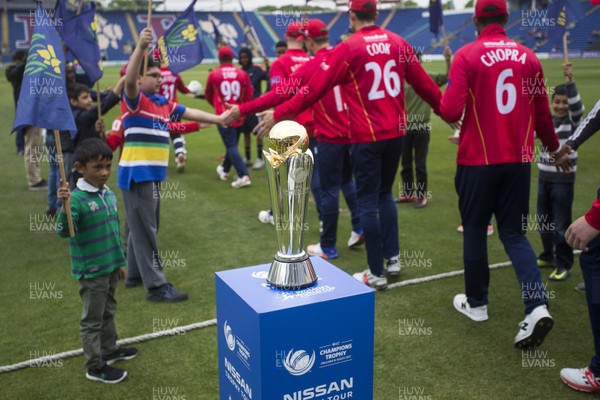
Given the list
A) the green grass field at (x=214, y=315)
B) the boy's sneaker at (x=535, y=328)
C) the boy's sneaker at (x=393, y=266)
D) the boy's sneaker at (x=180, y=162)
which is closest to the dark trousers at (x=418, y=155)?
the green grass field at (x=214, y=315)

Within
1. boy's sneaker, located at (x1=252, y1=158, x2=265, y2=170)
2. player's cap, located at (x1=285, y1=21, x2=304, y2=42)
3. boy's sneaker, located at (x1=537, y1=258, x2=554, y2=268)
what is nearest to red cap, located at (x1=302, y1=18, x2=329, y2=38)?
player's cap, located at (x1=285, y1=21, x2=304, y2=42)

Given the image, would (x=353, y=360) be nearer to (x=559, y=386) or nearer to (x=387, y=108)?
(x=559, y=386)

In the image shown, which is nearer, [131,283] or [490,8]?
[490,8]

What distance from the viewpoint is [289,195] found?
1911mm

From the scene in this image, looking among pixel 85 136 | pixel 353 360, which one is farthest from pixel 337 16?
pixel 353 360

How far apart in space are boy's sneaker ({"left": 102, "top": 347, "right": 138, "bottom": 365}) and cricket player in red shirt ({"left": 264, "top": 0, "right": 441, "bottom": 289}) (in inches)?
73.1

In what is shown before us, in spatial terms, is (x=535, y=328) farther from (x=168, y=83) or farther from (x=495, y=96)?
(x=168, y=83)

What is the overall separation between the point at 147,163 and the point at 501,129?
7.96 feet

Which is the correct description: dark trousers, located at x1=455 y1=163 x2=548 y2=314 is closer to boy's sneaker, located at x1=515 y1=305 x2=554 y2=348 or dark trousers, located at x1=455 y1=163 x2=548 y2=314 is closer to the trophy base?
boy's sneaker, located at x1=515 y1=305 x2=554 y2=348

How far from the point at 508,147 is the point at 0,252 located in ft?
15.9

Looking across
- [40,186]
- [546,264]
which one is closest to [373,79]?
[546,264]

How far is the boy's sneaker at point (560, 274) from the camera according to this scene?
472 centimetres

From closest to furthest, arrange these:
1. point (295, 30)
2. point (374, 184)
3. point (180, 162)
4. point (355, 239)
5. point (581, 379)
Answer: point (581, 379)
point (374, 184)
point (355, 239)
point (295, 30)
point (180, 162)

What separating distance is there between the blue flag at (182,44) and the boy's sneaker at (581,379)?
428 centimetres
